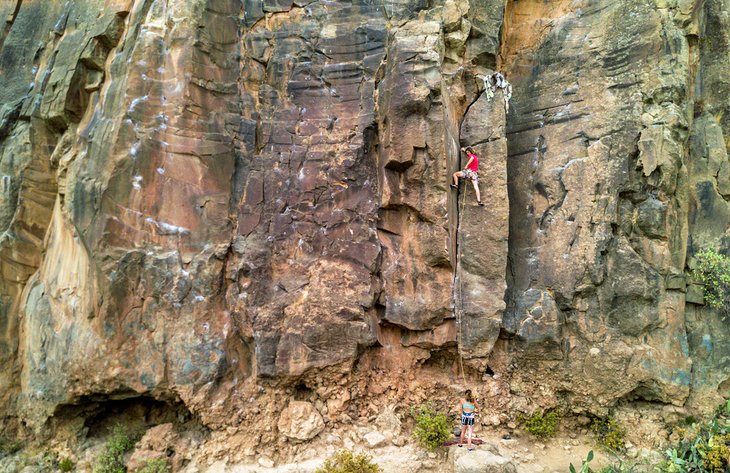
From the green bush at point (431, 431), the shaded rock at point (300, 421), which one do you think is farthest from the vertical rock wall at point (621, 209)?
the shaded rock at point (300, 421)

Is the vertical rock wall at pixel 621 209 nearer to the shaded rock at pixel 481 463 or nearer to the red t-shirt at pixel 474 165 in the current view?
the red t-shirt at pixel 474 165

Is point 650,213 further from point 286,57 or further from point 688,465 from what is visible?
point 286,57

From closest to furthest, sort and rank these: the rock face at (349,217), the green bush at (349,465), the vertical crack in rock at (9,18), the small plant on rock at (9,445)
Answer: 1. the green bush at (349,465)
2. the rock face at (349,217)
3. the small plant on rock at (9,445)
4. the vertical crack in rock at (9,18)

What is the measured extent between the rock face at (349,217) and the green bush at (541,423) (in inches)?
11.5

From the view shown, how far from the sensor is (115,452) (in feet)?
30.4

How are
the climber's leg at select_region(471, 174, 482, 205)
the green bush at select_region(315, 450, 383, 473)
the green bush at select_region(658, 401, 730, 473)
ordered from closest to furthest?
the green bush at select_region(658, 401, 730, 473) → the green bush at select_region(315, 450, 383, 473) → the climber's leg at select_region(471, 174, 482, 205)

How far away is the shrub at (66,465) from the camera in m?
9.29

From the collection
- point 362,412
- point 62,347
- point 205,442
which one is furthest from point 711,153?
point 62,347

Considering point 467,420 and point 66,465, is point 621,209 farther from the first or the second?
point 66,465

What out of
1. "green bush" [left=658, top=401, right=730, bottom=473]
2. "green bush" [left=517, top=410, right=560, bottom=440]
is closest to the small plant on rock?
"green bush" [left=517, top=410, right=560, bottom=440]

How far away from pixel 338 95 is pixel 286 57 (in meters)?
1.46

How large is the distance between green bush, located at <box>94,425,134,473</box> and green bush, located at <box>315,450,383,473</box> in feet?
12.7

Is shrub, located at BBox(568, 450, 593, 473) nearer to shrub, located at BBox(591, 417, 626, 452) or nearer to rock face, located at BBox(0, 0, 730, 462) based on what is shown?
shrub, located at BBox(591, 417, 626, 452)

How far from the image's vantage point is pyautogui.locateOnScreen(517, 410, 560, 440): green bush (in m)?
9.69
